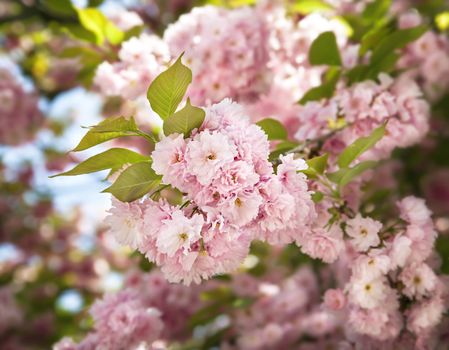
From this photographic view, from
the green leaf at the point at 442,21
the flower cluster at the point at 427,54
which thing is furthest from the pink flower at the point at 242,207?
the green leaf at the point at 442,21

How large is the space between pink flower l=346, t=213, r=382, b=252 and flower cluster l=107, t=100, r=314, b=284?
0.26 metres

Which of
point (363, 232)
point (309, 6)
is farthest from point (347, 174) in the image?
point (309, 6)

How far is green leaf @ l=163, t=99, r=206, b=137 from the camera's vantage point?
3.93ft

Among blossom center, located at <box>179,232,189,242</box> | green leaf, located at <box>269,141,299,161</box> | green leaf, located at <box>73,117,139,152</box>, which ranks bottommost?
green leaf, located at <box>269,141,299,161</box>

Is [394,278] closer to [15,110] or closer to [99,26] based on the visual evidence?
[99,26]

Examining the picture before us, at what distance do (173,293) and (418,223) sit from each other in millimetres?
1130

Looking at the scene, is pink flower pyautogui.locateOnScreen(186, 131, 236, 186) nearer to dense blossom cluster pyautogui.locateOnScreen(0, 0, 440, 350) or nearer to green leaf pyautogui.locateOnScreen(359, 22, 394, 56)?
dense blossom cluster pyautogui.locateOnScreen(0, 0, 440, 350)

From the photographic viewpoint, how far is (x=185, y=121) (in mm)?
1215

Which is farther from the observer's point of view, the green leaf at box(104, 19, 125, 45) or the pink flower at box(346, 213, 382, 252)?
the green leaf at box(104, 19, 125, 45)

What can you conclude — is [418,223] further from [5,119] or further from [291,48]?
[5,119]

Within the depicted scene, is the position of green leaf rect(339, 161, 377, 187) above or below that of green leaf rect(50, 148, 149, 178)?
below

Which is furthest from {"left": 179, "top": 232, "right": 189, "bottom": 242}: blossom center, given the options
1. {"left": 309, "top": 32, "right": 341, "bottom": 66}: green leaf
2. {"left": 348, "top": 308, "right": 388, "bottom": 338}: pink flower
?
{"left": 309, "top": 32, "right": 341, "bottom": 66}: green leaf

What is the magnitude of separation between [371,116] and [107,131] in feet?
3.02

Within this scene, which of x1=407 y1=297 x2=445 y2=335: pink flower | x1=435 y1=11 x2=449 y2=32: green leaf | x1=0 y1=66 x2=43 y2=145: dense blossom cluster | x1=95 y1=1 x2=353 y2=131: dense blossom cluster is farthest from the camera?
x1=0 y1=66 x2=43 y2=145: dense blossom cluster
